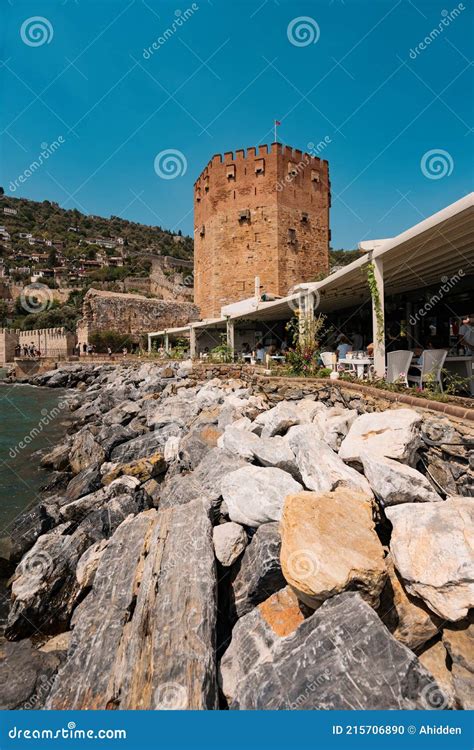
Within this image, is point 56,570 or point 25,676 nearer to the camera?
point 25,676

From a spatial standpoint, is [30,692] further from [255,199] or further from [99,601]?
[255,199]

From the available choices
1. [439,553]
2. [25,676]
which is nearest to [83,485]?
[25,676]

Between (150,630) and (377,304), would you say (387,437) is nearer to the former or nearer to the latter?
(150,630)

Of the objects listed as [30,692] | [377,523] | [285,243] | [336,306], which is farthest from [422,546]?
[285,243]

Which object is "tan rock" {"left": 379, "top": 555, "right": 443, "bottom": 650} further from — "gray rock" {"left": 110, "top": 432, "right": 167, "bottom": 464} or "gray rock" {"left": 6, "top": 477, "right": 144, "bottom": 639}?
"gray rock" {"left": 110, "top": 432, "right": 167, "bottom": 464}

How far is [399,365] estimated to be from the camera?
5.32 m

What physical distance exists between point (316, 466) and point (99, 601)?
1906 mm

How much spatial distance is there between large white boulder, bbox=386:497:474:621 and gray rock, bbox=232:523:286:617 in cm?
78

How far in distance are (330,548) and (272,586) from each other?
Result: 2.09 ft

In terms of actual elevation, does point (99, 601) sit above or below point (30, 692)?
above

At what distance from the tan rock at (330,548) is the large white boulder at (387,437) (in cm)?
57

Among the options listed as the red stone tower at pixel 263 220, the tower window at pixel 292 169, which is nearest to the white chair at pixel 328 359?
the red stone tower at pixel 263 220

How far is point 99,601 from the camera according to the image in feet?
7.90

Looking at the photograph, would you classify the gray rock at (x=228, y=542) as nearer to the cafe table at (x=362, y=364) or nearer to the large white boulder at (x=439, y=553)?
the large white boulder at (x=439, y=553)
